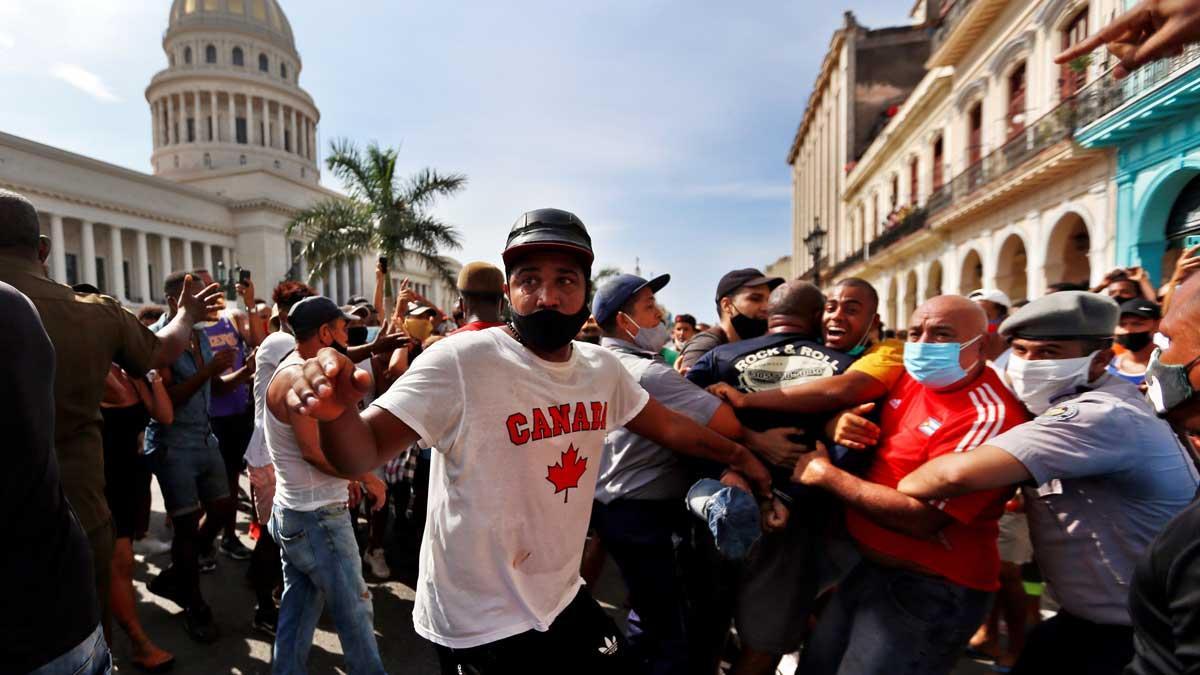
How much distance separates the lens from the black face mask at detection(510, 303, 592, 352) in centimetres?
171

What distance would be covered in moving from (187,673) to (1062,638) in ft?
14.1

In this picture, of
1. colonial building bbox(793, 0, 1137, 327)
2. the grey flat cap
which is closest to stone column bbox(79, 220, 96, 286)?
colonial building bbox(793, 0, 1137, 327)

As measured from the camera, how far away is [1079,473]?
71.9 inches

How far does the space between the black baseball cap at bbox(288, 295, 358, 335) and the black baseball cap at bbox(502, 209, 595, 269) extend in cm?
131

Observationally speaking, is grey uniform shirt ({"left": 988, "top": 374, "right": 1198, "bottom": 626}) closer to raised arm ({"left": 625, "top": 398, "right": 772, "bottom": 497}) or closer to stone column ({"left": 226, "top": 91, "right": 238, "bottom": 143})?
raised arm ({"left": 625, "top": 398, "right": 772, "bottom": 497})

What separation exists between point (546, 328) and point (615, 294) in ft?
4.31

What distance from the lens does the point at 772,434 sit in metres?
2.39

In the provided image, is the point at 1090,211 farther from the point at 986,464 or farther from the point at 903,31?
the point at 903,31

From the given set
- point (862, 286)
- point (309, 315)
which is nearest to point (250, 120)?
point (309, 315)

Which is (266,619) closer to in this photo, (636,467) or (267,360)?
(267,360)

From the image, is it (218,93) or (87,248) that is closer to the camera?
(87,248)

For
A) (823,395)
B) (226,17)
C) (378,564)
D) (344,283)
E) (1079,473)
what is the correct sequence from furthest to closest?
(344,283) → (226,17) → (378,564) → (823,395) → (1079,473)

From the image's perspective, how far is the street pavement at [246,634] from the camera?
322 centimetres

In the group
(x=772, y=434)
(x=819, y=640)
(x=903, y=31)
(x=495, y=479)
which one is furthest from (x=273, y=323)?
(x=903, y=31)
